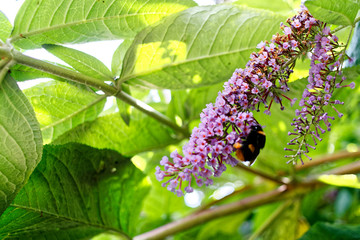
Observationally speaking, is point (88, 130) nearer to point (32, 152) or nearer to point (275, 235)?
point (32, 152)

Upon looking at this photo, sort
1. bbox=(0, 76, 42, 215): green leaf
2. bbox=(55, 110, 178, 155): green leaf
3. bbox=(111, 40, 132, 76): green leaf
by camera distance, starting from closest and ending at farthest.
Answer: bbox=(0, 76, 42, 215): green leaf < bbox=(111, 40, 132, 76): green leaf < bbox=(55, 110, 178, 155): green leaf

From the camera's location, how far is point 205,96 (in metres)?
1.20

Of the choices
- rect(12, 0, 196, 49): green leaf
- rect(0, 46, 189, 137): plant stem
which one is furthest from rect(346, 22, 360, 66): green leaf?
rect(0, 46, 189, 137): plant stem

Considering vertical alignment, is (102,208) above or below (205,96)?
below

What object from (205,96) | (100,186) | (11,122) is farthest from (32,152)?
(205,96)

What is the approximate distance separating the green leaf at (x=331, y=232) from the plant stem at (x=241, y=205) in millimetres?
231

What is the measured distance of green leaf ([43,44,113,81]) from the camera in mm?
942

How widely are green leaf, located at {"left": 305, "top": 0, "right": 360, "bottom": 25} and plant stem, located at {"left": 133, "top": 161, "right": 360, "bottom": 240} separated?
0.66 meters

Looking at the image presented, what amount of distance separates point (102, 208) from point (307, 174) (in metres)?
0.93

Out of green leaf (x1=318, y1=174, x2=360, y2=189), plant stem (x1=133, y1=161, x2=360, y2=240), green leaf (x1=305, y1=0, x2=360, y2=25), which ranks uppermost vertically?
green leaf (x1=305, y1=0, x2=360, y2=25)

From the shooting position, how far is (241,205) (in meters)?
1.41

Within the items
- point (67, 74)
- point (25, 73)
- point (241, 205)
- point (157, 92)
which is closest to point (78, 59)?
point (67, 74)

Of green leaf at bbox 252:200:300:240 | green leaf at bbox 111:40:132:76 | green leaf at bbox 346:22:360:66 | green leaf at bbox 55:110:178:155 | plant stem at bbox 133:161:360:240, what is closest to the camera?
green leaf at bbox 346:22:360:66

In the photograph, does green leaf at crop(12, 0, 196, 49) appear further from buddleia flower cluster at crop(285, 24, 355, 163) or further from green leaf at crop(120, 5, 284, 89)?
buddleia flower cluster at crop(285, 24, 355, 163)
